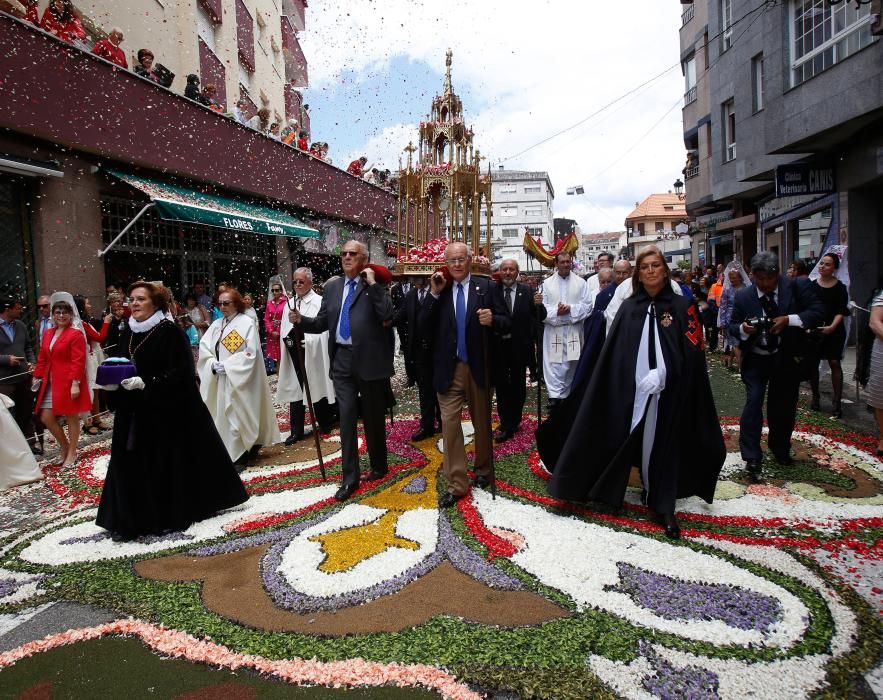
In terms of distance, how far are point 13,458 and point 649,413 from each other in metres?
6.01

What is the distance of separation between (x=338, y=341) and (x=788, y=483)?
13.6 feet

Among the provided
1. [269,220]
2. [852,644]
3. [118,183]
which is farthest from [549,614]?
[269,220]

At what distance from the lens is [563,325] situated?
7.88 meters

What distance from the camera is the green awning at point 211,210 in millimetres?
10930

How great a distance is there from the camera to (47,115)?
9.11 m

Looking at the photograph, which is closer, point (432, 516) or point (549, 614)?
point (549, 614)

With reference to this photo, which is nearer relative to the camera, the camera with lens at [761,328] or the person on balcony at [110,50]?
the camera with lens at [761,328]

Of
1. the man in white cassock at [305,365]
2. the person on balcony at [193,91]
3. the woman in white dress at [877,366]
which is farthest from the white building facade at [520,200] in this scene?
the woman in white dress at [877,366]

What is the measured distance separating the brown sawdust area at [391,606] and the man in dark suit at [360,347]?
186 cm

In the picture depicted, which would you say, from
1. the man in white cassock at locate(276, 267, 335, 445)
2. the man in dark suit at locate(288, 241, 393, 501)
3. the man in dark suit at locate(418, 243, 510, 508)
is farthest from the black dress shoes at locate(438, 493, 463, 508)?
the man in white cassock at locate(276, 267, 335, 445)

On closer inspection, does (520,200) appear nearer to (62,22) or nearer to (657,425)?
(62,22)

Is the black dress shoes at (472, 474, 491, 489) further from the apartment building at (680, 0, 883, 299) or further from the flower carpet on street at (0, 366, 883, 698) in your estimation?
the apartment building at (680, 0, 883, 299)

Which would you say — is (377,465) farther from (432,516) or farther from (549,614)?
(549,614)

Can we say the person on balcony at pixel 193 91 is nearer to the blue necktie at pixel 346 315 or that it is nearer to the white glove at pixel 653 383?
the blue necktie at pixel 346 315
